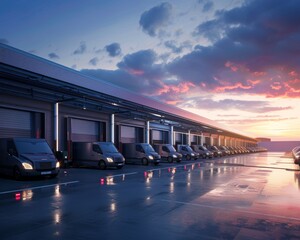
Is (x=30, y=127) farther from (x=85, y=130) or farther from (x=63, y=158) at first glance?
(x=85, y=130)

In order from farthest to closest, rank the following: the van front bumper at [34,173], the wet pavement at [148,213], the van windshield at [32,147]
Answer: the van windshield at [32,147]
the van front bumper at [34,173]
the wet pavement at [148,213]

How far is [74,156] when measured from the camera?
24062mm

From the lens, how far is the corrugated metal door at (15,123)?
20.0 metres

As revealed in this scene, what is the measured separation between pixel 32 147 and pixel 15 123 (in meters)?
5.92

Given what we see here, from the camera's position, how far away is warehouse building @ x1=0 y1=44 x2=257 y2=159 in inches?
691

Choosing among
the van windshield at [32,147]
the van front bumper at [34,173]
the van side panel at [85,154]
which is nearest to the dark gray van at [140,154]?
the van side panel at [85,154]

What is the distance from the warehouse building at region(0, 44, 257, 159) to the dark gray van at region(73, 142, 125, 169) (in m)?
1.07

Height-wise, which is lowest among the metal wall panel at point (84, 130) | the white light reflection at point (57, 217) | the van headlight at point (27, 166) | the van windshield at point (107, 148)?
the white light reflection at point (57, 217)

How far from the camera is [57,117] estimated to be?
2305 cm

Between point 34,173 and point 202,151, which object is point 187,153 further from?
point 34,173

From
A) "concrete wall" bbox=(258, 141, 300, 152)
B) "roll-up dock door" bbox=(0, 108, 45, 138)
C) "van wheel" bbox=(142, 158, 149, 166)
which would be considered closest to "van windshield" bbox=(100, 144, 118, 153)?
"roll-up dock door" bbox=(0, 108, 45, 138)

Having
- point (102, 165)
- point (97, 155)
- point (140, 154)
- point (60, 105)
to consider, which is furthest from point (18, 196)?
point (140, 154)

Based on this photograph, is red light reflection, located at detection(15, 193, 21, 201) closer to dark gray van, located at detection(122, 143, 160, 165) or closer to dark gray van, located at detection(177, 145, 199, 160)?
dark gray van, located at detection(122, 143, 160, 165)

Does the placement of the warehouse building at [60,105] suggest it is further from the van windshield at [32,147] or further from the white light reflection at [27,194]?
the white light reflection at [27,194]
